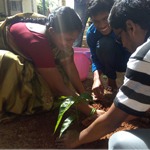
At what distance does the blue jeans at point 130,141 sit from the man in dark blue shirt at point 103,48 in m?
0.93

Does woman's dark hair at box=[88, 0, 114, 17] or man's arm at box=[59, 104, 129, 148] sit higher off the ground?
woman's dark hair at box=[88, 0, 114, 17]

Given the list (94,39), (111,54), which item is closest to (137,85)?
(111,54)

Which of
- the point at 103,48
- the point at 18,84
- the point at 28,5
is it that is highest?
the point at 103,48

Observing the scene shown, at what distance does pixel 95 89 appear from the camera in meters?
2.16

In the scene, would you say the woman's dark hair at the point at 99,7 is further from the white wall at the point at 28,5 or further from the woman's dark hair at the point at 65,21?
the white wall at the point at 28,5

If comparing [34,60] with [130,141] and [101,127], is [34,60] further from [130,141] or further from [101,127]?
[130,141]

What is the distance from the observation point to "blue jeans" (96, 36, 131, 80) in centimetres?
232

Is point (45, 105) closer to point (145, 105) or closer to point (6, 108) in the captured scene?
point (6, 108)

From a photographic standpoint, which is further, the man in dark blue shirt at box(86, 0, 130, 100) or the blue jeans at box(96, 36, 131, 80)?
the blue jeans at box(96, 36, 131, 80)

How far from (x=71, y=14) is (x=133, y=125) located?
82cm

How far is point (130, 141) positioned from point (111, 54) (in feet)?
4.11

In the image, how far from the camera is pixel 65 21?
182cm

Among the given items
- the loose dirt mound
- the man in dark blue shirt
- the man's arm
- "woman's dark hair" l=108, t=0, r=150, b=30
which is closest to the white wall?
the man in dark blue shirt

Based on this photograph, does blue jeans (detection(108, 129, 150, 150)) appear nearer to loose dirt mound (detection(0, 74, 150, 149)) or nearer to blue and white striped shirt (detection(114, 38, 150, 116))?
blue and white striped shirt (detection(114, 38, 150, 116))
